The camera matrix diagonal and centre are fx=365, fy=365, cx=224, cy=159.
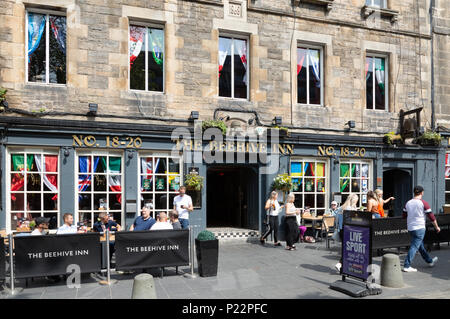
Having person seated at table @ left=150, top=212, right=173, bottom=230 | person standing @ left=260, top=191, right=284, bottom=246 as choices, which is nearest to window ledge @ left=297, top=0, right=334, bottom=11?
person standing @ left=260, top=191, right=284, bottom=246

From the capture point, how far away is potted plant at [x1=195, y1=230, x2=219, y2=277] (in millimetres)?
7395

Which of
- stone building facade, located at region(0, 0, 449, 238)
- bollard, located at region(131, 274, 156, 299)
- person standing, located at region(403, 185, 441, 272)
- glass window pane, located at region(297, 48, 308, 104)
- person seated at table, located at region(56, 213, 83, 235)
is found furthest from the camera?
glass window pane, located at region(297, 48, 308, 104)

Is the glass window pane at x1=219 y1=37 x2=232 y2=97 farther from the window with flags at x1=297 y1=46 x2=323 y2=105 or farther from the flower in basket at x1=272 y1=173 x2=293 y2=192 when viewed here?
the flower in basket at x1=272 y1=173 x2=293 y2=192

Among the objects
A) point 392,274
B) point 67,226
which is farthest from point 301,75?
point 67,226

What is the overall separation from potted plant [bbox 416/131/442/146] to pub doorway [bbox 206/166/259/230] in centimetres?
649

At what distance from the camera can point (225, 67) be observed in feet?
38.1

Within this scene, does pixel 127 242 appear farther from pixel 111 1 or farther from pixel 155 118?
pixel 111 1

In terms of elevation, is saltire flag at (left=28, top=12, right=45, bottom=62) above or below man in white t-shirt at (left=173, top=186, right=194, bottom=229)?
above

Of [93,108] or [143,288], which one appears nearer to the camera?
[143,288]

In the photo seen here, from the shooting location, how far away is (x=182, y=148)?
35.5ft

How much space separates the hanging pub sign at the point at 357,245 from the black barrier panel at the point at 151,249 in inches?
122

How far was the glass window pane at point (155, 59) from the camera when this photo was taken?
1085 centimetres

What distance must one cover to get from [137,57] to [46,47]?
2.42 meters

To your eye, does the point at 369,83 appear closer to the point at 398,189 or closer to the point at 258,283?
the point at 398,189
